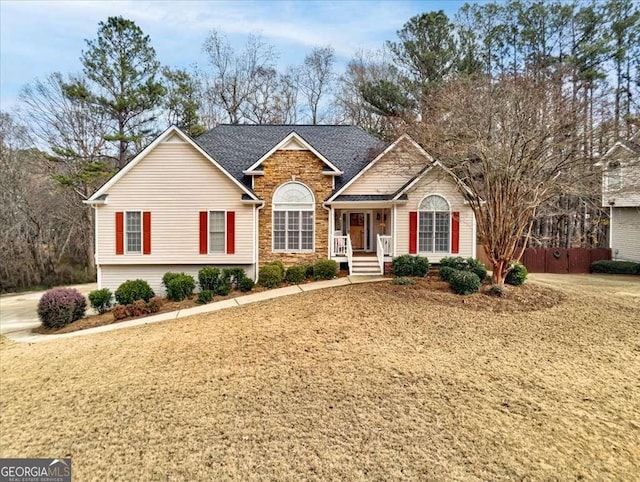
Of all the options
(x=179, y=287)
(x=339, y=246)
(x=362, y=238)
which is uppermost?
(x=362, y=238)

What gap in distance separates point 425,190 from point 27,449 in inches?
549

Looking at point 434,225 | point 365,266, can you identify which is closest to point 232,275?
point 365,266

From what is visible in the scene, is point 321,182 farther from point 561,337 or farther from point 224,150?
point 561,337

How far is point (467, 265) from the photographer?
1312 centimetres

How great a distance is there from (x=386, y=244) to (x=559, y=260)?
10236mm

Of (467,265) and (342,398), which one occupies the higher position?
(467,265)

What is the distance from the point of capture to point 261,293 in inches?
513

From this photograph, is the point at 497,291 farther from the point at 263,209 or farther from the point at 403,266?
Answer: the point at 263,209

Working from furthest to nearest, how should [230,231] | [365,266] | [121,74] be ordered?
[121,74]
[365,266]
[230,231]

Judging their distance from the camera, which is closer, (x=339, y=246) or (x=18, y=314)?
(x=18, y=314)

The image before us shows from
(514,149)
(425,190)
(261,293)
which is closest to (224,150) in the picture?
(261,293)

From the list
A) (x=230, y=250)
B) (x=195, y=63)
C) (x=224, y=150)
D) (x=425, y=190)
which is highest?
(x=195, y=63)

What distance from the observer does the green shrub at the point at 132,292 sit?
41.1 ft

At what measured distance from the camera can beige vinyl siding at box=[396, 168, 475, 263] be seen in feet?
48.0
